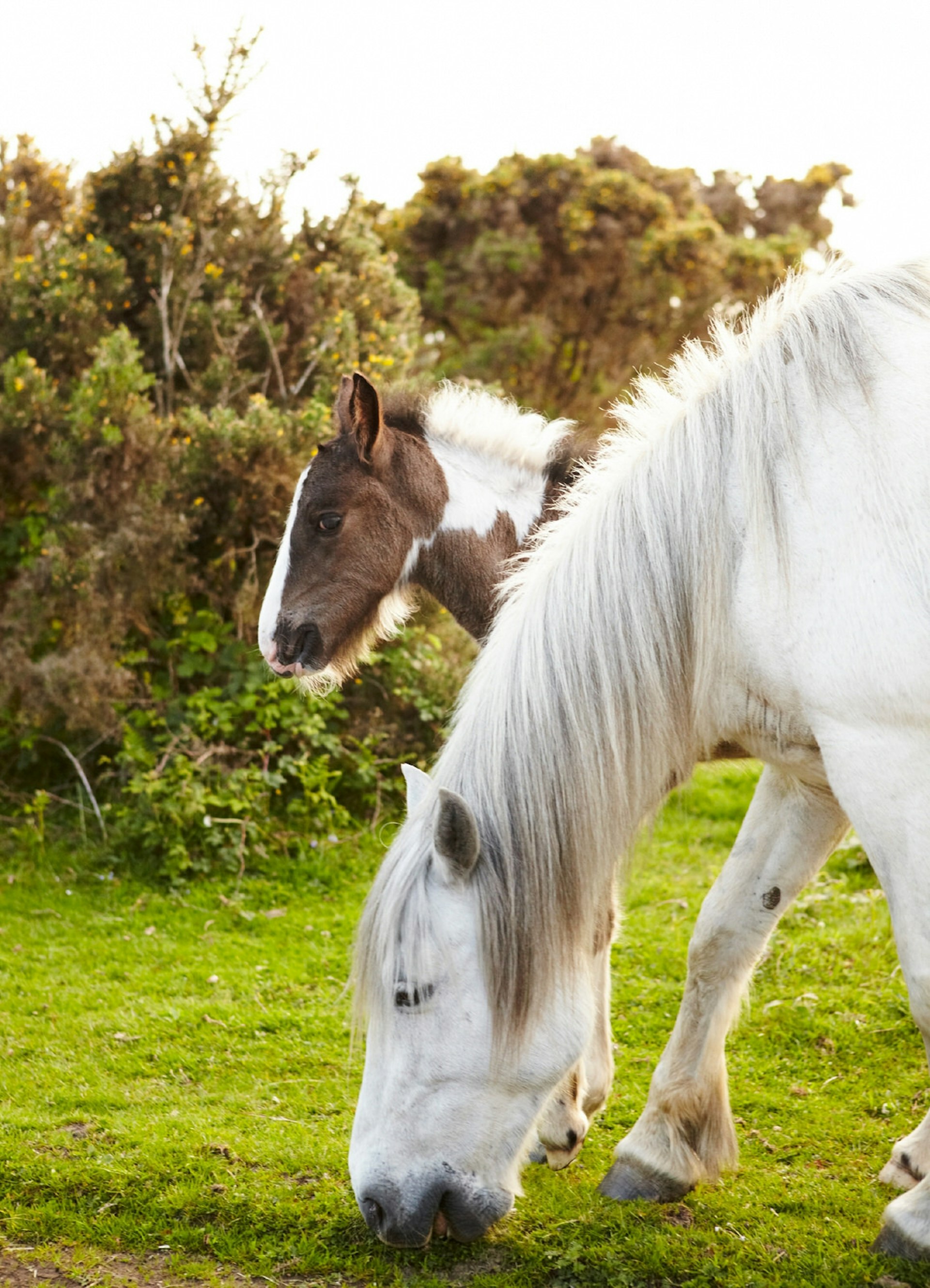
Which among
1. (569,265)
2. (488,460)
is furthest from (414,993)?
(569,265)

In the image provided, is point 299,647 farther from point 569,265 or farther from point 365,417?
point 569,265

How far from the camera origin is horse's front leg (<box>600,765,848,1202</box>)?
2871mm

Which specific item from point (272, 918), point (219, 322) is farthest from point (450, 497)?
point (219, 322)

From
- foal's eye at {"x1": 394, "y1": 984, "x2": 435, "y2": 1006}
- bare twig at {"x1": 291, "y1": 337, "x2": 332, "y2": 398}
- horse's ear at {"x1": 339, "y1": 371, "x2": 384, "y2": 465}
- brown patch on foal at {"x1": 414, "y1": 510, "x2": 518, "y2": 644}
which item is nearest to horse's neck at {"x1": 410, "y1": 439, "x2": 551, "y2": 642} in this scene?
brown patch on foal at {"x1": 414, "y1": 510, "x2": 518, "y2": 644}

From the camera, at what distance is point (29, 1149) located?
3.07m

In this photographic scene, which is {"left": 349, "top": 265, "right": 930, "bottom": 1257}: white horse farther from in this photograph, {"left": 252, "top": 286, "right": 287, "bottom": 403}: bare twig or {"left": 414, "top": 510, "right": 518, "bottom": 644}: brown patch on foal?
{"left": 252, "top": 286, "right": 287, "bottom": 403}: bare twig

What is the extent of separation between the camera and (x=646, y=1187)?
112 inches

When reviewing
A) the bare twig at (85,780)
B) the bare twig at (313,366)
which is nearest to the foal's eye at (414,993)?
the bare twig at (85,780)

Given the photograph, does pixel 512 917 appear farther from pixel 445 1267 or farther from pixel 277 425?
pixel 277 425

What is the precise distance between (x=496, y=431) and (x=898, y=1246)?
8.70ft

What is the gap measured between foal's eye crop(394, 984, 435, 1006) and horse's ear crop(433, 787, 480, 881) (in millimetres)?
236

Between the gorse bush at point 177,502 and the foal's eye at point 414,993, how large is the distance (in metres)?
3.02

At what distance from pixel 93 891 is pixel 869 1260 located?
375 centimetres

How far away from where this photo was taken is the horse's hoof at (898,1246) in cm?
248
